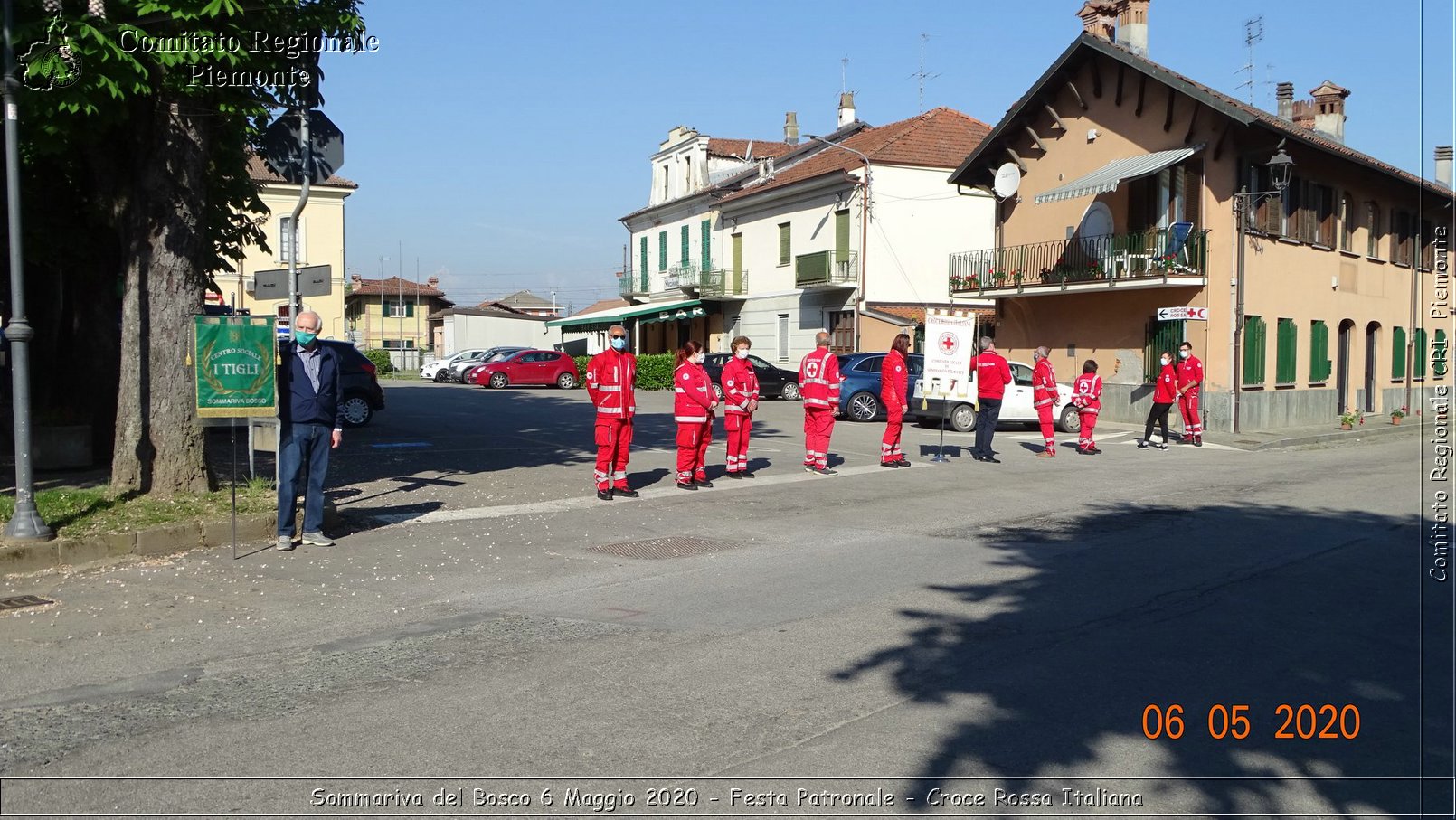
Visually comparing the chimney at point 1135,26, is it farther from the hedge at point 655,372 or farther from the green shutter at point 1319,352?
the hedge at point 655,372

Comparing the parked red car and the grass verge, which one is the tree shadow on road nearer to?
the grass verge

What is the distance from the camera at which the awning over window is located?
24.2m

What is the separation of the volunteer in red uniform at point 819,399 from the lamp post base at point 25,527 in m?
9.22

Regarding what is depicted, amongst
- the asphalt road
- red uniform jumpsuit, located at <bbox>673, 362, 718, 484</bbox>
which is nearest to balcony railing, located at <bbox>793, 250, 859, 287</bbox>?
red uniform jumpsuit, located at <bbox>673, 362, 718, 484</bbox>

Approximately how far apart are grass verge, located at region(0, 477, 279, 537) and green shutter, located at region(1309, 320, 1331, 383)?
25457mm

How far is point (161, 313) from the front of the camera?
10.2 m

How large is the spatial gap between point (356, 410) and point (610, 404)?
10.9 metres

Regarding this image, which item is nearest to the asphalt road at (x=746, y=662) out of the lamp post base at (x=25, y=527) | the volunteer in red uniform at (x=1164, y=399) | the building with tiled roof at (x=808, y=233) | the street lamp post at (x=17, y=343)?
the lamp post base at (x=25, y=527)

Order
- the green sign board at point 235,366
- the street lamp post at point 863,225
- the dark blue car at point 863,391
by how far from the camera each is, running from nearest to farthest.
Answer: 1. the green sign board at point 235,366
2. the dark blue car at point 863,391
3. the street lamp post at point 863,225

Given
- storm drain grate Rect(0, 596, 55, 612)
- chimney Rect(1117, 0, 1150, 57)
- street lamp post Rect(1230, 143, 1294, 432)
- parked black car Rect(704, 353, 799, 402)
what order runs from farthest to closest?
1. parked black car Rect(704, 353, 799, 402)
2. chimney Rect(1117, 0, 1150, 57)
3. street lamp post Rect(1230, 143, 1294, 432)
4. storm drain grate Rect(0, 596, 55, 612)

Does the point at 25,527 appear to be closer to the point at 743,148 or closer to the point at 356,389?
the point at 356,389

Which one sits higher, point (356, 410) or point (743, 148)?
point (743, 148)

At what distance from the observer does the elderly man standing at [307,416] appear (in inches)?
371

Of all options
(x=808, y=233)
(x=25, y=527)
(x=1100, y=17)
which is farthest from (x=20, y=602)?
(x=808, y=233)
